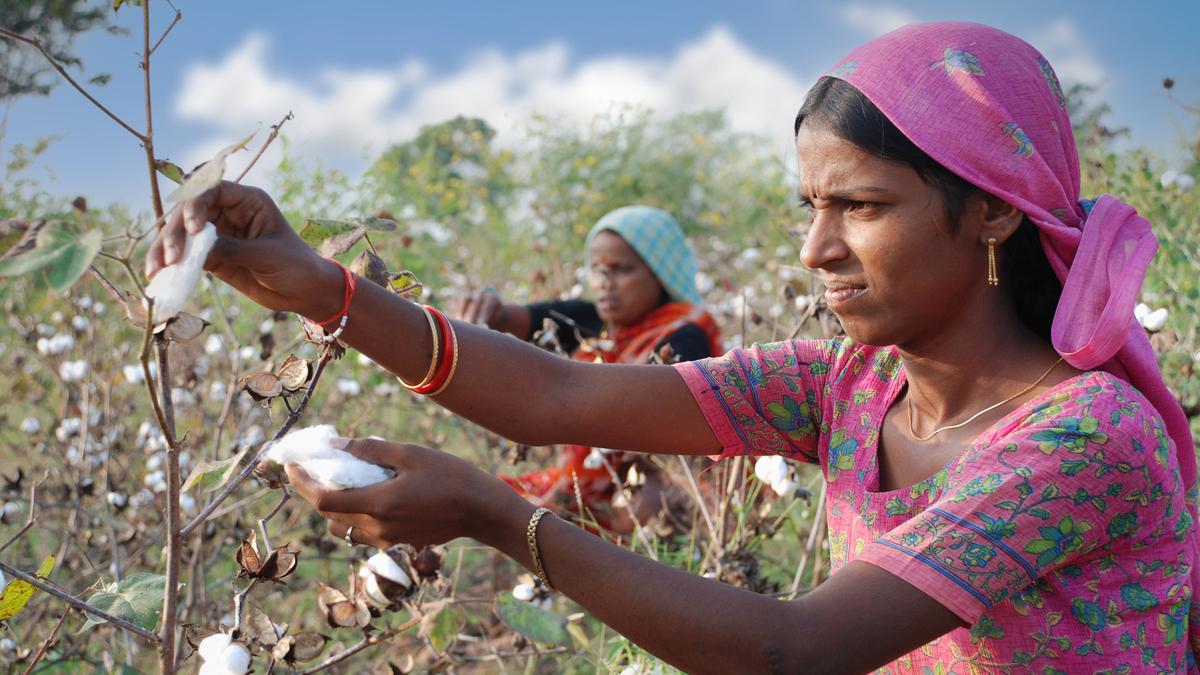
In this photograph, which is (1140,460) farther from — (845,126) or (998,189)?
(845,126)

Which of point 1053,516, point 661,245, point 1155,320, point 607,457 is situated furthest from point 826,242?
point 661,245

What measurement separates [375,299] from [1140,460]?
0.95 meters

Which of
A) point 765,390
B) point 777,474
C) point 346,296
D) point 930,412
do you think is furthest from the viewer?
point 777,474

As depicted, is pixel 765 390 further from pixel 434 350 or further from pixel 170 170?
pixel 170 170

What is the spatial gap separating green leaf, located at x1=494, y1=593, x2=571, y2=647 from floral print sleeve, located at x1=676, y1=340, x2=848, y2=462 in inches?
14.9

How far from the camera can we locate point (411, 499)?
3.46 ft

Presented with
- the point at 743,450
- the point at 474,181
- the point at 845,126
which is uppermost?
the point at 474,181

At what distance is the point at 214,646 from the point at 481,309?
197 cm

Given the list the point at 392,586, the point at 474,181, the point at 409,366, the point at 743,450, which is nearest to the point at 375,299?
the point at 409,366

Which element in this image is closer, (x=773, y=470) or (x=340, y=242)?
(x=340, y=242)

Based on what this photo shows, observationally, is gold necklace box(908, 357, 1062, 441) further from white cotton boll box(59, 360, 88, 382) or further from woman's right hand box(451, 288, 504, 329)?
white cotton boll box(59, 360, 88, 382)

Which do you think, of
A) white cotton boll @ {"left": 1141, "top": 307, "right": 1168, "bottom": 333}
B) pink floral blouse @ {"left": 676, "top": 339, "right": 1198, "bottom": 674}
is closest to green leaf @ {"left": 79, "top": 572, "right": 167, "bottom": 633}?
pink floral blouse @ {"left": 676, "top": 339, "right": 1198, "bottom": 674}

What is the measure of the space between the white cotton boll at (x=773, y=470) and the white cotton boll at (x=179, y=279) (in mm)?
1252

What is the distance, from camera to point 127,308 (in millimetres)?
989
